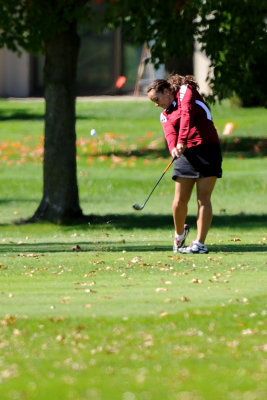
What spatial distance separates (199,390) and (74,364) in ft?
3.19

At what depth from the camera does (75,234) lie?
15.3 meters

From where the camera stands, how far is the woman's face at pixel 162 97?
1091cm

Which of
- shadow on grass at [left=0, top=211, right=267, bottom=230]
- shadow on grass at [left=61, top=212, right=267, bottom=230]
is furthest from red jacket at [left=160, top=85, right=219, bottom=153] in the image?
shadow on grass at [left=61, top=212, right=267, bottom=230]

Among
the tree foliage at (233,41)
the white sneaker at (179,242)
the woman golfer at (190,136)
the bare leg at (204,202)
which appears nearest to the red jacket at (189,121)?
the woman golfer at (190,136)

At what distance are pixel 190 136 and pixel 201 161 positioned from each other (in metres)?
0.27

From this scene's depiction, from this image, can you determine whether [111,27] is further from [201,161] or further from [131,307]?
[131,307]

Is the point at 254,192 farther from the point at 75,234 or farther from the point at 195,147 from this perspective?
the point at 195,147

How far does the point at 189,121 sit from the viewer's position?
10789mm

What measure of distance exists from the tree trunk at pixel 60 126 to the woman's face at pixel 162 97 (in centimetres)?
535

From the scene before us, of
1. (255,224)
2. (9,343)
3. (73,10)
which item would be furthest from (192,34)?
(9,343)

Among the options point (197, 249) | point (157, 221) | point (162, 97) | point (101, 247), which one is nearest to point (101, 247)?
point (101, 247)

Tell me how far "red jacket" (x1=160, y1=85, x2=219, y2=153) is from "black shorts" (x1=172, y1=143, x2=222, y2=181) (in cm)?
6

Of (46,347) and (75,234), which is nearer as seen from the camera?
(46,347)

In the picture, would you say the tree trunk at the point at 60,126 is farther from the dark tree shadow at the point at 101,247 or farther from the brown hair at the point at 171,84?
the brown hair at the point at 171,84
